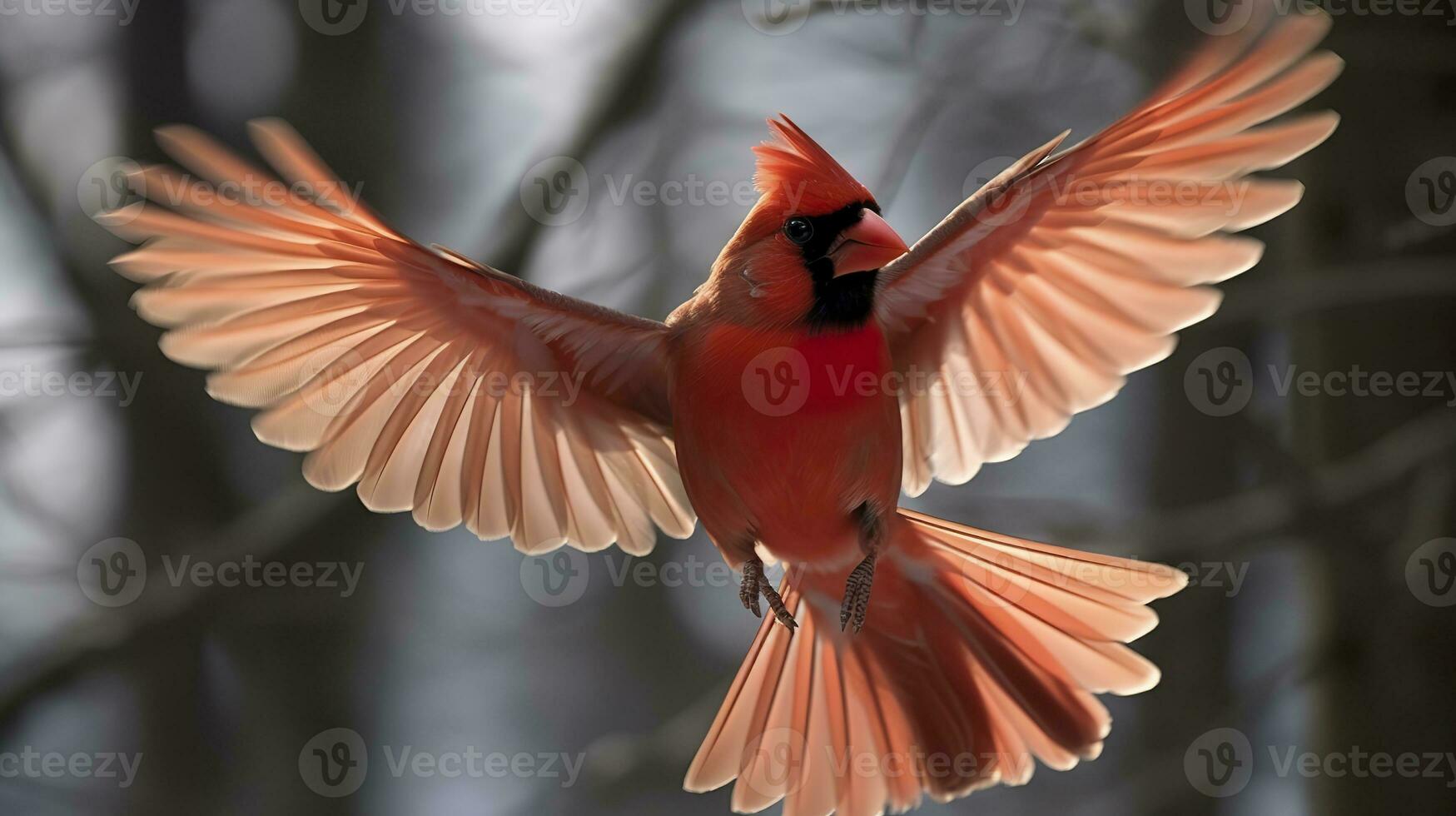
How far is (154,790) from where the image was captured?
3.56 meters

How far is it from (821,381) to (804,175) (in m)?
0.28

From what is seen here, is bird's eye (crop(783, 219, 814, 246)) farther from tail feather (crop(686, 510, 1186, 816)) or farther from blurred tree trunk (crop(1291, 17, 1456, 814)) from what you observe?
blurred tree trunk (crop(1291, 17, 1456, 814))

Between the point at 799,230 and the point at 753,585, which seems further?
the point at 753,585

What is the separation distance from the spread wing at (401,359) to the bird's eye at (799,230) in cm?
34

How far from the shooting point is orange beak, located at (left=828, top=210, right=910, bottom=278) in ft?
5.28

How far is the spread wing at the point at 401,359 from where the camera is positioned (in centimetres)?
172

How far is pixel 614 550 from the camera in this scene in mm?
4012

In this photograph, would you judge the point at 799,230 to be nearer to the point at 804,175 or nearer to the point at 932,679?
the point at 804,175

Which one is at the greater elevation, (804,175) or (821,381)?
(804,175)

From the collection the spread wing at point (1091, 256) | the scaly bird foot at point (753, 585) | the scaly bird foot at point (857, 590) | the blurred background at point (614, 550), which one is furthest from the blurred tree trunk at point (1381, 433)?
the scaly bird foot at point (753, 585)

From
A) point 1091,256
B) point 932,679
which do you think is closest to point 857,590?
point 932,679

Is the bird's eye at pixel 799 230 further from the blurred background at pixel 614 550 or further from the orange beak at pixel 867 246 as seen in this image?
the blurred background at pixel 614 550

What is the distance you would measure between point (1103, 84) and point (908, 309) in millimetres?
2147

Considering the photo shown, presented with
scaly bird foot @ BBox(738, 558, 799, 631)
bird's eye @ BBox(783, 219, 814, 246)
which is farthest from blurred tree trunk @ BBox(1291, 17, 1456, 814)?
bird's eye @ BBox(783, 219, 814, 246)
